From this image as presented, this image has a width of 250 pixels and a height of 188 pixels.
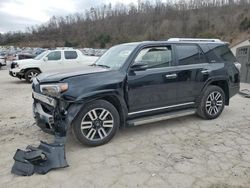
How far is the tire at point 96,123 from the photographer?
3.96m

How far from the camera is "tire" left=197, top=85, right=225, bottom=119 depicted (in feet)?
17.6

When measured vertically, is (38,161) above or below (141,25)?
below

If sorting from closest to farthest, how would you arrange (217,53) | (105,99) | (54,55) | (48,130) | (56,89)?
(56,89) < (48,130) < (105,99) < (217,53) < (54,55)

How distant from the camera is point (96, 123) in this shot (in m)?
4.09

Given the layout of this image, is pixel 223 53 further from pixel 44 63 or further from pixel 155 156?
pixel 44 63

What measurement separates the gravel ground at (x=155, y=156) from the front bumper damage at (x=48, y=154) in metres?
0.10

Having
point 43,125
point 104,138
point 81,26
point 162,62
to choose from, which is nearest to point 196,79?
point 162,62

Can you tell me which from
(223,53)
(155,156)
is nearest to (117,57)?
(155,156)

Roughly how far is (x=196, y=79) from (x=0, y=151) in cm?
386

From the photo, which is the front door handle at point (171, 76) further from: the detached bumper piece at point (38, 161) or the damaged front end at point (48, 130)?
the detached bumper piece at point (38, 161)

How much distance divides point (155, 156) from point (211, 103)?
233 centimetres

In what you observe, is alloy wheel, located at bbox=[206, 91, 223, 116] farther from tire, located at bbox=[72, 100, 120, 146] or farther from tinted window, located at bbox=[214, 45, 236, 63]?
tire, located at bbox=[72, 100, 120, 146]

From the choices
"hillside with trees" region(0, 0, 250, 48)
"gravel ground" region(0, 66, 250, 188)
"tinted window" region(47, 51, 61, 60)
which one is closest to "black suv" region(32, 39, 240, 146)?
"gravel ground" region(0, 66, 250, 188)

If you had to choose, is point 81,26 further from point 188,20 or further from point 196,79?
point 196,79
